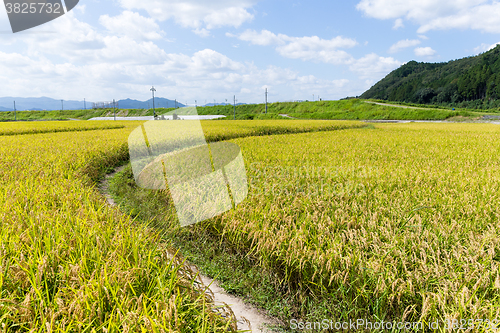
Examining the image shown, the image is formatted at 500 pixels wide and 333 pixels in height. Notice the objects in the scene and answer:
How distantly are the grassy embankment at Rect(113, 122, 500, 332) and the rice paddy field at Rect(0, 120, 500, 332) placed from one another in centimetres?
2

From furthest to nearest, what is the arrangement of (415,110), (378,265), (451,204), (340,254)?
(415,110) → (451,204) → (340,254) → (378,265)

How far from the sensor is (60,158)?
23.7 feet

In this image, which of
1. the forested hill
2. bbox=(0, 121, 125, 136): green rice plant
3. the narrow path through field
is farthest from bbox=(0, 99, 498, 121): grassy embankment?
the narrow path through field

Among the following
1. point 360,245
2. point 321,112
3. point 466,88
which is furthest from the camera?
point 466,88

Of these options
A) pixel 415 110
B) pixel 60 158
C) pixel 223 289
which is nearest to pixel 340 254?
pixel 223 289

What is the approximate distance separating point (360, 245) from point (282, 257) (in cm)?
82

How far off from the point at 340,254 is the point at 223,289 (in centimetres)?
150

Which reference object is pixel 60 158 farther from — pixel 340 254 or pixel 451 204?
pixel 451 204

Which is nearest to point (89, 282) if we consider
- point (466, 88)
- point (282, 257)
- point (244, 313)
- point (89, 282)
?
point (89, 282)

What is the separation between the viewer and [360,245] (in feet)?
A: 8.92

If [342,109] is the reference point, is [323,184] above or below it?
below

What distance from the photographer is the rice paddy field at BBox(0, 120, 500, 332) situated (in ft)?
6.02

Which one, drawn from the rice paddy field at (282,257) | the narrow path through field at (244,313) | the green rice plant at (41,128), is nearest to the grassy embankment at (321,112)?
the green rice plant at (41,128)

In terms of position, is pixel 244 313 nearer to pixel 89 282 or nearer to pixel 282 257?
pixel 282 257
